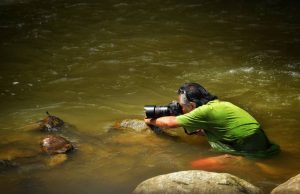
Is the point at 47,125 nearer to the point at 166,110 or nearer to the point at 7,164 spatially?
the point at 7,164

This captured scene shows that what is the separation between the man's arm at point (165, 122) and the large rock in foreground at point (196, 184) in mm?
1141

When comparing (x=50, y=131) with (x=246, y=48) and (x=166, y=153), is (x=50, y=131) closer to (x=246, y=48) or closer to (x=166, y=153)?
(x=166, y=153)

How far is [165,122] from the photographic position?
227 inches

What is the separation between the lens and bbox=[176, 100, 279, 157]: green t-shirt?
17.7 feet

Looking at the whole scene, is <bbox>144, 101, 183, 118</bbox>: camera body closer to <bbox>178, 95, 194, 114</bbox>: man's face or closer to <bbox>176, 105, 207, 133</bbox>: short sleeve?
<bbox>178, 95, 194, 114</bbox>: man's face

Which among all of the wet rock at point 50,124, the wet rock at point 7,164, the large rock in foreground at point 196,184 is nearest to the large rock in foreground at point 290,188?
the large rock in foreground at point 196,184

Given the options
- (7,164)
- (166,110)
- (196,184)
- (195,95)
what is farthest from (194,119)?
(7,164)

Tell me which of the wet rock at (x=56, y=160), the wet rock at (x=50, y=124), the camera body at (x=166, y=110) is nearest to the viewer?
the wet rock at (x=56, y=160)

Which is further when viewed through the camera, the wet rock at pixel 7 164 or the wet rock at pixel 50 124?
the wet rock at pixel 50 124

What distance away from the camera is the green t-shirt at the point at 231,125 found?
17.7 feet

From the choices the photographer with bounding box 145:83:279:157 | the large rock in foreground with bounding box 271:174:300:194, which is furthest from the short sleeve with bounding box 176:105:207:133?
the large rock in foreground with bounding box 271:174:300:194

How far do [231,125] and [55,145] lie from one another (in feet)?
7.05

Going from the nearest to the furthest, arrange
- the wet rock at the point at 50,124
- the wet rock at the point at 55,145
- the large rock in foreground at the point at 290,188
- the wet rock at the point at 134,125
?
the large rock in foreground at the point at 290,188
the wet rock at the point at 55,145
the wet rock at the point at 50,124
the wet rock at the point at 134,125

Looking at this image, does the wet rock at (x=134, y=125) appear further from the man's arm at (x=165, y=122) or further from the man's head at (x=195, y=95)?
the man's head at (x=195, y=95)
